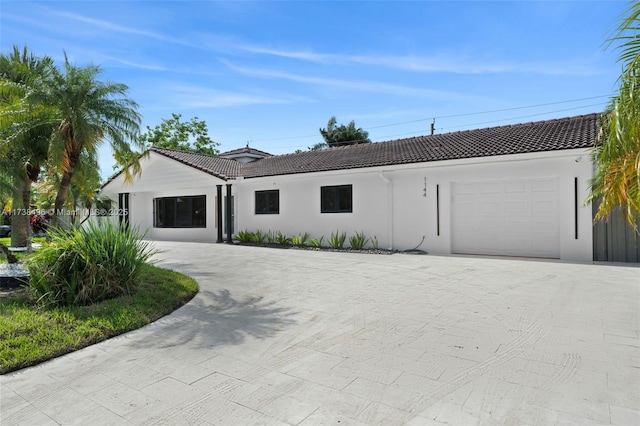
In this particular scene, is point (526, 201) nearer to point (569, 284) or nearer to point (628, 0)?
point (569, 284)

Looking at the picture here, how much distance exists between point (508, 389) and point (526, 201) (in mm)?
10584

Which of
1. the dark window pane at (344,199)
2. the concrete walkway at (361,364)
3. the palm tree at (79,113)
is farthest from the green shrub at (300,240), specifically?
the concrete walkway at (361,364)

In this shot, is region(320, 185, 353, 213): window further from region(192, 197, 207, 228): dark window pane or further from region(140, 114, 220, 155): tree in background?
region(140, 114, 220, 155): tree in background

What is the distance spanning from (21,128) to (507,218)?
14736 millimetres

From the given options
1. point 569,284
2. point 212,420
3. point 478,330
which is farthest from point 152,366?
point 569,284

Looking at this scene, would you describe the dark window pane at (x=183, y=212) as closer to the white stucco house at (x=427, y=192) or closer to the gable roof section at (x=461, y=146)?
the white stucco house at (x=427, y=192)

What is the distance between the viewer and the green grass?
4.49m

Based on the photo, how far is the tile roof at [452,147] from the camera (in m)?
12.1

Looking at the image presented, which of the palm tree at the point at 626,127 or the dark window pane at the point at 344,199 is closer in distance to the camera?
the palm tree at the point at 626,127

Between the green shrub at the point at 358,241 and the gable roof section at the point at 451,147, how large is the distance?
2.83 meters

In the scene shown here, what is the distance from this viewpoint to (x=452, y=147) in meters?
14.7

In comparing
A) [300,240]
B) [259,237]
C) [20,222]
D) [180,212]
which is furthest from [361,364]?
[180,212]

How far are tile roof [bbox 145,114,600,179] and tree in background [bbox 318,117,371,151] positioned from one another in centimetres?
2378

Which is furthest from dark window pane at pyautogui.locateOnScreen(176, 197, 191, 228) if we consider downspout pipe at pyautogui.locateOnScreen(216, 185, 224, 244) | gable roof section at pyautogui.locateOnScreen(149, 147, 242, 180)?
downspout pipe at pyautogui.locateOnScreen(216, 185, 224, 244)
